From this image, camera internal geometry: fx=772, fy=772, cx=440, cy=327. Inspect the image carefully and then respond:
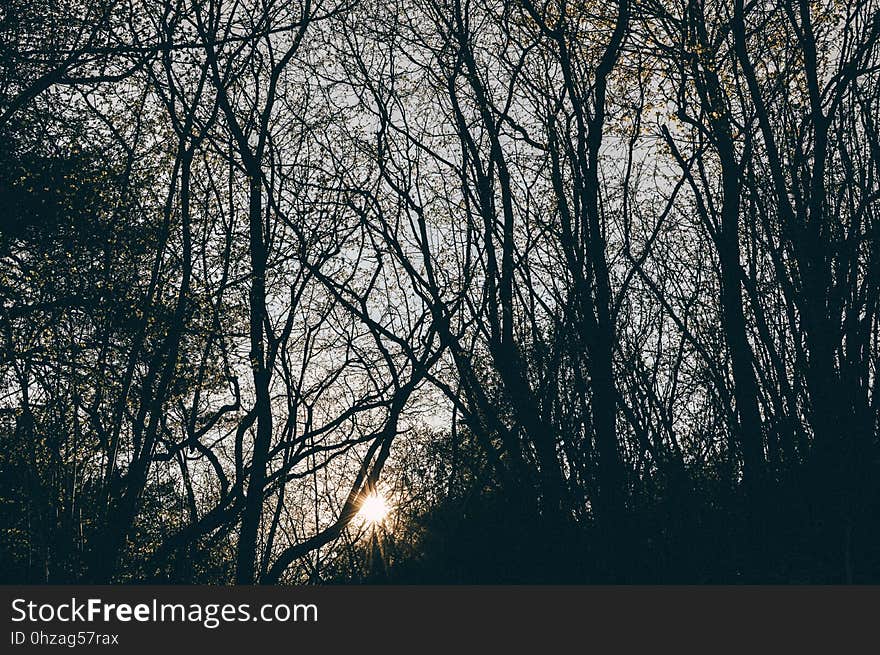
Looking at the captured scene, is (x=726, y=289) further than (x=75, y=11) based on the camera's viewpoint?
Yes

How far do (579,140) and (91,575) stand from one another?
7.99 metres

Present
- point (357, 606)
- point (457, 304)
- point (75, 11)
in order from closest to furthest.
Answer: point (357, 606)
point (75, 11)
point (457, 304)

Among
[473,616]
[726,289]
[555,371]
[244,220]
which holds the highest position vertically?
[244,220]

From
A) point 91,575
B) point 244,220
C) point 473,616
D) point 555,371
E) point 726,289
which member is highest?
point 244,220

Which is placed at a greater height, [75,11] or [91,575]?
[75,11]

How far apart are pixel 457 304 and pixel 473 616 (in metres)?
5.87

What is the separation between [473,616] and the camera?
7.00m

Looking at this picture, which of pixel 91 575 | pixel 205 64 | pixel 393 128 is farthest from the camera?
pixel 393 128

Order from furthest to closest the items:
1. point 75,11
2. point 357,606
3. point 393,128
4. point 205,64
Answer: point 393,128 → point 205,64 → point 75,11 → point 357,606

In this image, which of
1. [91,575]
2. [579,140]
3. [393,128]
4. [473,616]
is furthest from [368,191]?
[473,616]

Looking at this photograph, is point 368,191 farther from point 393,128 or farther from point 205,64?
point 205,64

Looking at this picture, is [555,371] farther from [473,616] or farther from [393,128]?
[393,128]

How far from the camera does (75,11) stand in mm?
8711

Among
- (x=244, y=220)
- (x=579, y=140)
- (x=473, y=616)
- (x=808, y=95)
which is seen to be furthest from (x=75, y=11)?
(x=808, y=95)
